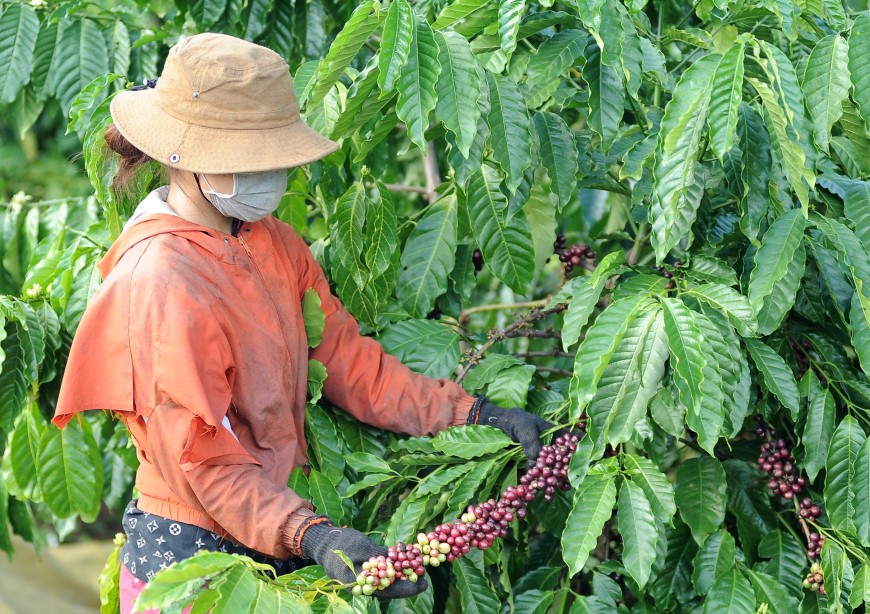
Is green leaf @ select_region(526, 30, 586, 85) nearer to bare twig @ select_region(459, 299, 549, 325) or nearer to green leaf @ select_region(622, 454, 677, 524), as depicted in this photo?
bare twig @ select_region(459, 299, 549, 325)

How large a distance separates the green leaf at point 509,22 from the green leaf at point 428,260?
20.9 inches

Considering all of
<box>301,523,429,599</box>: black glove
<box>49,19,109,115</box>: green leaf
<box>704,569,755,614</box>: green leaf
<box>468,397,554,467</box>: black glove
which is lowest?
<box>704,569,755,614</box>: green leaf

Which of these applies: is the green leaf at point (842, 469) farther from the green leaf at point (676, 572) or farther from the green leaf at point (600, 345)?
the green leaf at point (600, 345)

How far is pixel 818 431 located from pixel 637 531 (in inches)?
15.0

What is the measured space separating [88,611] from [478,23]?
9.94ft

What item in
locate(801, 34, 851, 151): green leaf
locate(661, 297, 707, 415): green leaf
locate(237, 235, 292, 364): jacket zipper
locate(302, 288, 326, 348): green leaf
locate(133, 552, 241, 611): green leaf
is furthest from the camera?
locate(302, 288, 326, 348): green leaf

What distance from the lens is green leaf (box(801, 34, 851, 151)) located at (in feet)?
5.22

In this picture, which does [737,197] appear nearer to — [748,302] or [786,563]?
[748,302]

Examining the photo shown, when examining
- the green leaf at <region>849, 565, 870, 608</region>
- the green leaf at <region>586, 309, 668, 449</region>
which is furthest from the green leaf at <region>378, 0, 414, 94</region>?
the green leaf at <region>849, 565, 870, 608</region>

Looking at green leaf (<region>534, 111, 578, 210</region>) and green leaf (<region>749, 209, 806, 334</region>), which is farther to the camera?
green leaf (<region>534, 111, 578, 210</region>)

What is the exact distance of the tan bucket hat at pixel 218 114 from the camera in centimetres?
156

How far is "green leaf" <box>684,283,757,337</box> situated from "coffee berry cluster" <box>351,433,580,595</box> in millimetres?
328

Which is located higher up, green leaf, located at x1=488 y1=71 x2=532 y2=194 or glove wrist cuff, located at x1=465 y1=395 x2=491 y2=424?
green leaf, located at x1=488 y1=71 x2=532 y2=194

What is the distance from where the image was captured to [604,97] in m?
1.67
